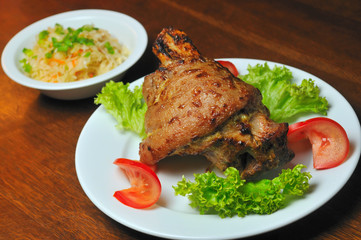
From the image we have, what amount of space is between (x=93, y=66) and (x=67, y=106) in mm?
491

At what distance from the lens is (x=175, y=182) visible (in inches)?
116

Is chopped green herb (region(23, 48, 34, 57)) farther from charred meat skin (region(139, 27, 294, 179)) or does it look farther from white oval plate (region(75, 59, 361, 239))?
charred meat skin (region(139, 27, 294, 179))

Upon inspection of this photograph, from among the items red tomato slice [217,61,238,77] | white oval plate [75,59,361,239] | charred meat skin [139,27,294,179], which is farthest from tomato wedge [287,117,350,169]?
red tomato slice [217,61,238,77]

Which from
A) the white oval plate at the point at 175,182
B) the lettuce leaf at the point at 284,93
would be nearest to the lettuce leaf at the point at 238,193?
the white oval plate at the point at 175,182

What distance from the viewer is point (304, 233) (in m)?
2.61

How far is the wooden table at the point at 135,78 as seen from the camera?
9.32 feet

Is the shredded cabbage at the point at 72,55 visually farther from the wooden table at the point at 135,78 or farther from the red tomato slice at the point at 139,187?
the red tomato slice at the point at 139,187

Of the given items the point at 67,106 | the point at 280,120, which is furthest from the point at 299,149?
the point at 67,106

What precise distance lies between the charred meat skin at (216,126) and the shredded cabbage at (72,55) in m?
1.55

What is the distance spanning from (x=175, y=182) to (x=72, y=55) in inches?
79.1

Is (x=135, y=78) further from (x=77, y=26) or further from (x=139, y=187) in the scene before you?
(x=139, y=187)

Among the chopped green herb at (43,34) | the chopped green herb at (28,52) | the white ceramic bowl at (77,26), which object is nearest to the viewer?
the white ceramic bowl at (77,26)

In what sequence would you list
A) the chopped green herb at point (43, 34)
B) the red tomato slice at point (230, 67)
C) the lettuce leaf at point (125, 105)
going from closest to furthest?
the lettuce leaf at point (125, 105) < the red tomato slice at point (230, 67) < the chopped green herb at point (43, 34)

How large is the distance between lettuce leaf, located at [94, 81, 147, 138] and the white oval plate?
0.06m
